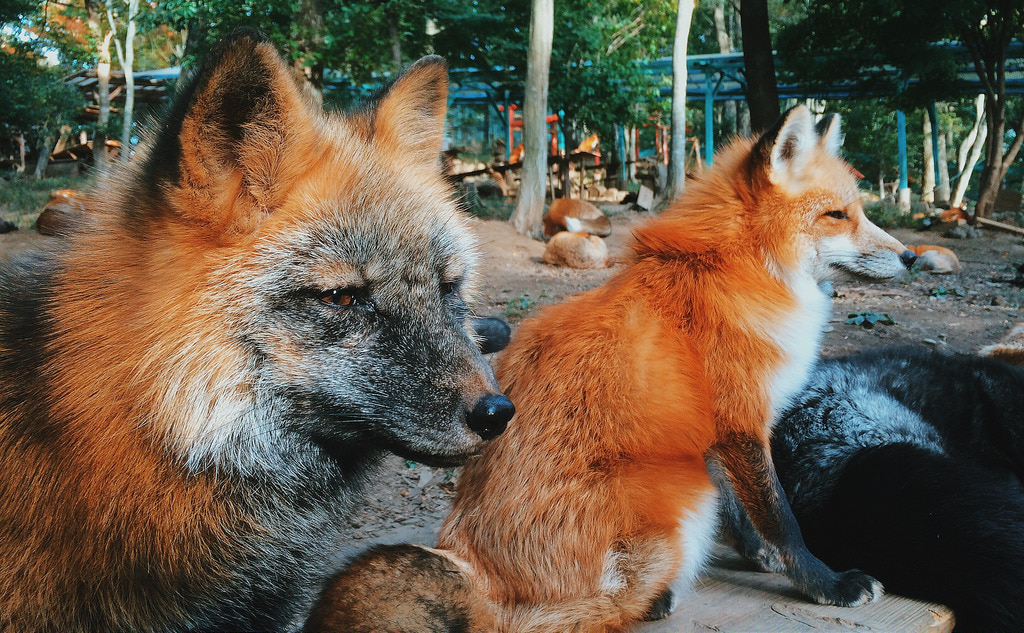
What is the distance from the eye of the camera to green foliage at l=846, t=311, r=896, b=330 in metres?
6.91

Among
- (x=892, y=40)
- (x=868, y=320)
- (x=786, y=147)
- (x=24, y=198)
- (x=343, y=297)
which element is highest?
(x=892, y=40)

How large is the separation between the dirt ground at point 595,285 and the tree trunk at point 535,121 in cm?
144

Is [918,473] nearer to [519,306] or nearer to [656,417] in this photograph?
[656,417]

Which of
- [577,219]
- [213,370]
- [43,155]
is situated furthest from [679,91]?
[43,155]

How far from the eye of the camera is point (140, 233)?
181 centimetres

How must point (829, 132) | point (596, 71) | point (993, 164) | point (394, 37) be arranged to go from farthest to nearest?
point (596, 71) < point (993, 164) < point (394, 37) < point (829, 132)

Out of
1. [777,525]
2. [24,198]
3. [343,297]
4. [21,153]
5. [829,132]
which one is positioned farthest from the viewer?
[21,153]

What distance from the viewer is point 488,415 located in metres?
1.75

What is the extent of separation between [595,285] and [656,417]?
7.27 metres

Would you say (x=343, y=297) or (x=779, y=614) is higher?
(x=343, y=297)

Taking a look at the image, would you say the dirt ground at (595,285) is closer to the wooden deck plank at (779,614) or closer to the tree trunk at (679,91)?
the wooden deck plank at (779,614)

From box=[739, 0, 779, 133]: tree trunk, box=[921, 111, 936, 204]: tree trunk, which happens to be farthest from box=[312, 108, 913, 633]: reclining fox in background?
box=[921, 111, 936, 204]: tree trunk

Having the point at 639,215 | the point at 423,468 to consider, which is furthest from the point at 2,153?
the point at 423,468

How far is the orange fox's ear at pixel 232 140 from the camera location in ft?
5.43
